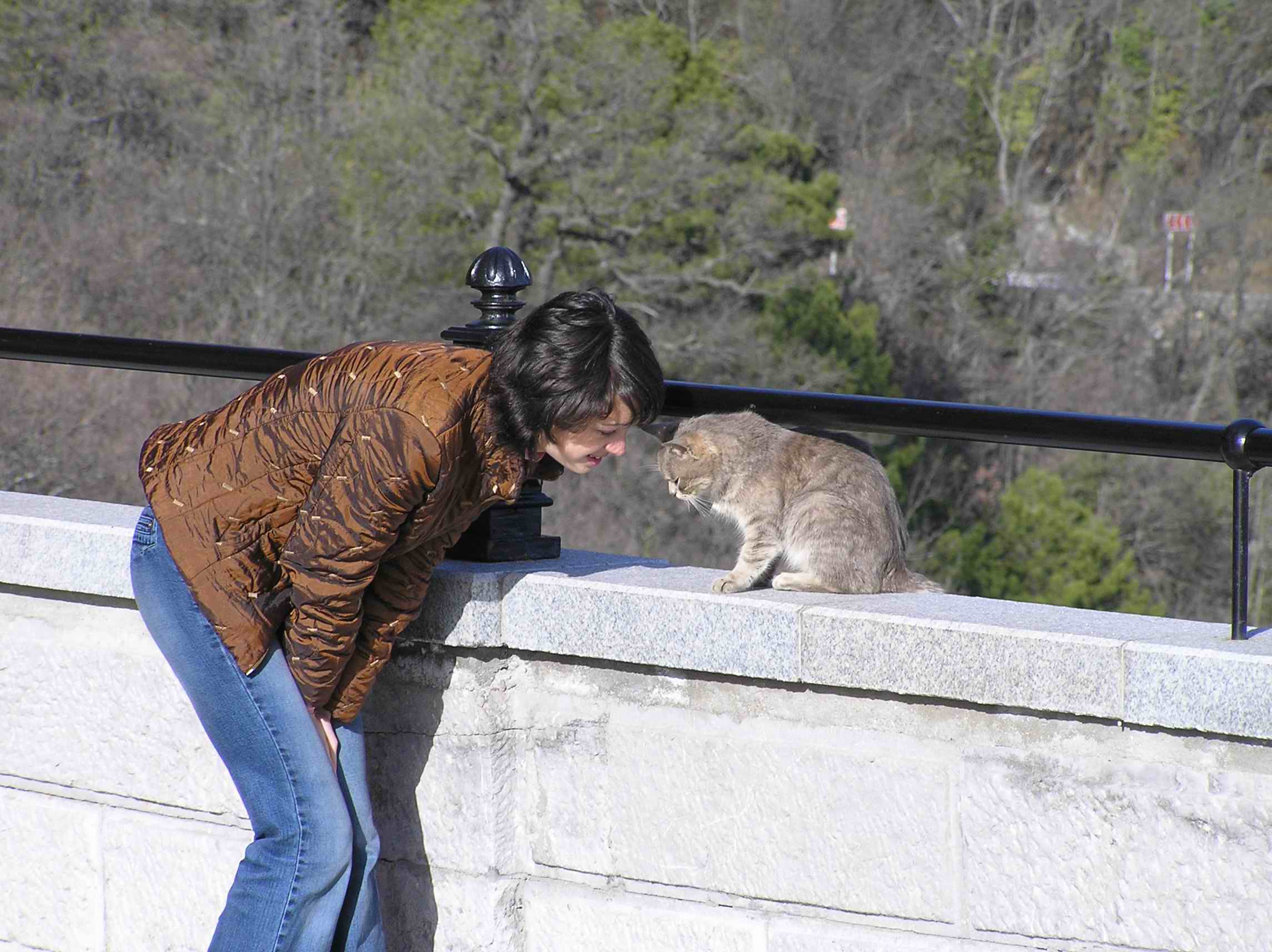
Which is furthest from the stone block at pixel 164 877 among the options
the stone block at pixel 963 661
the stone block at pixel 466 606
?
the stone block at pixel 963 661

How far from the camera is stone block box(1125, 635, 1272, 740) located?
204 centimetres

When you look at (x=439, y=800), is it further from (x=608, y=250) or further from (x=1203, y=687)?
(x=608, y=250)

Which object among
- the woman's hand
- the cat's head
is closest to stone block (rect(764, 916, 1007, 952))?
the woman's hand

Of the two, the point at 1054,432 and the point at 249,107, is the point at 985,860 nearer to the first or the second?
the point at 1054,432

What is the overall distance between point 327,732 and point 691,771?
24.2 inches

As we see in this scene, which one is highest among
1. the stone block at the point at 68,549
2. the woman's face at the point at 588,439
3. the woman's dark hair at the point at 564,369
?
the woman's dark hair at the point at 564,369

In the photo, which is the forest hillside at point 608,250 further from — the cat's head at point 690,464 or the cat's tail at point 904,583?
the cat's tail at point 904,583

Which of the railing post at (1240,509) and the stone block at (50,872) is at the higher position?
the railing post at (1240,509)

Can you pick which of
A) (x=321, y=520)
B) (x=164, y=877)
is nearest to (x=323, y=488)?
(x=321, y=520)

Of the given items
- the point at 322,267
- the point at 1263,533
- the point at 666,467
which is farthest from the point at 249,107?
the point at 666,467

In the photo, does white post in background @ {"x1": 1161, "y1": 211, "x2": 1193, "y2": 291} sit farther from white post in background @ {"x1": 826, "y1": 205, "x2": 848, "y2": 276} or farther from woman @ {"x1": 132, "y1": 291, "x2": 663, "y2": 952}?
woman @ {"x1": 132, "y1": 291, "x2": 663, "y2": 952}

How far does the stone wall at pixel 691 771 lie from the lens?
2.15 meters

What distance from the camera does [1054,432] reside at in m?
2.36

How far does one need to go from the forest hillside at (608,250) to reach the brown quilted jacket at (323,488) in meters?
17.0
